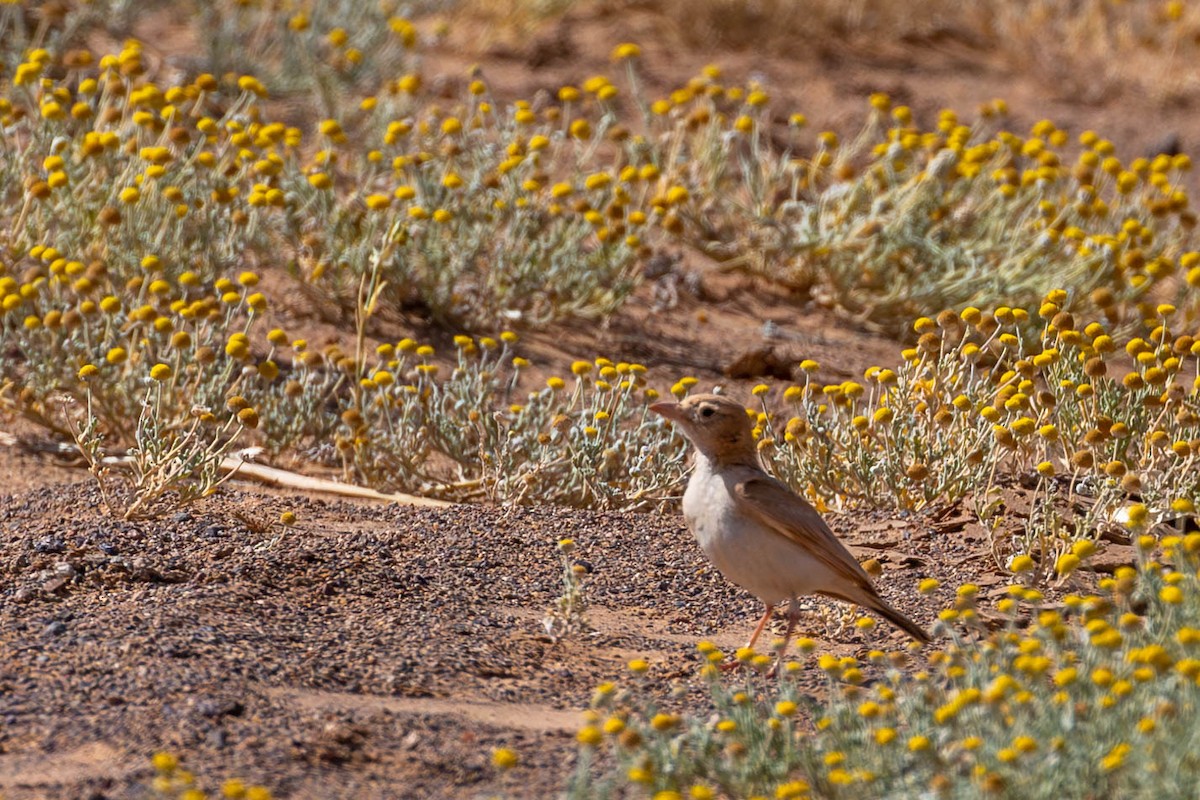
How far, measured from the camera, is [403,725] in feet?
14.1

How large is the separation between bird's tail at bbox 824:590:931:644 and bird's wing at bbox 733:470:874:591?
6 centimetres

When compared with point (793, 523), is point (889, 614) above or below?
below

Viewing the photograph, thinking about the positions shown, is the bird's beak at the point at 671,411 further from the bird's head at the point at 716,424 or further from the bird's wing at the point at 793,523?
the bird's wing at the point at 793,523

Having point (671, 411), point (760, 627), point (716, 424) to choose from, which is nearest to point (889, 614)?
point (760, 627)

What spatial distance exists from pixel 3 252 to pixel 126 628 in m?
3.27

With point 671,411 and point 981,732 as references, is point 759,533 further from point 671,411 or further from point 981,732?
point 981,732

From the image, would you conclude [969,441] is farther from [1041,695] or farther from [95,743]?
[95,743]

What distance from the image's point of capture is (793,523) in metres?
5.09

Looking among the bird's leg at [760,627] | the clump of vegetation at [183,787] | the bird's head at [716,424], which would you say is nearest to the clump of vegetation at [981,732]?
the clump of vegetation at [183,787]

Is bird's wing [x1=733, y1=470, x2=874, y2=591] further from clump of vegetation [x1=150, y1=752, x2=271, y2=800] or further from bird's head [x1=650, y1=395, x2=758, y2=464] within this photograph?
clump of vegetation [x1=150, y1=752, x2=271, y2=800]

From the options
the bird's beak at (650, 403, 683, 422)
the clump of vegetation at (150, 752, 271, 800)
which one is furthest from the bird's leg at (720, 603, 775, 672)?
the clump of vegetation at (150, 752, 271, 800)

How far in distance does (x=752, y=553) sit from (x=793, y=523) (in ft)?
0.52

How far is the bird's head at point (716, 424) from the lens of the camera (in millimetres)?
5277

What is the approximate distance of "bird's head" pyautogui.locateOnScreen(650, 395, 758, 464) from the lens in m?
5.28
